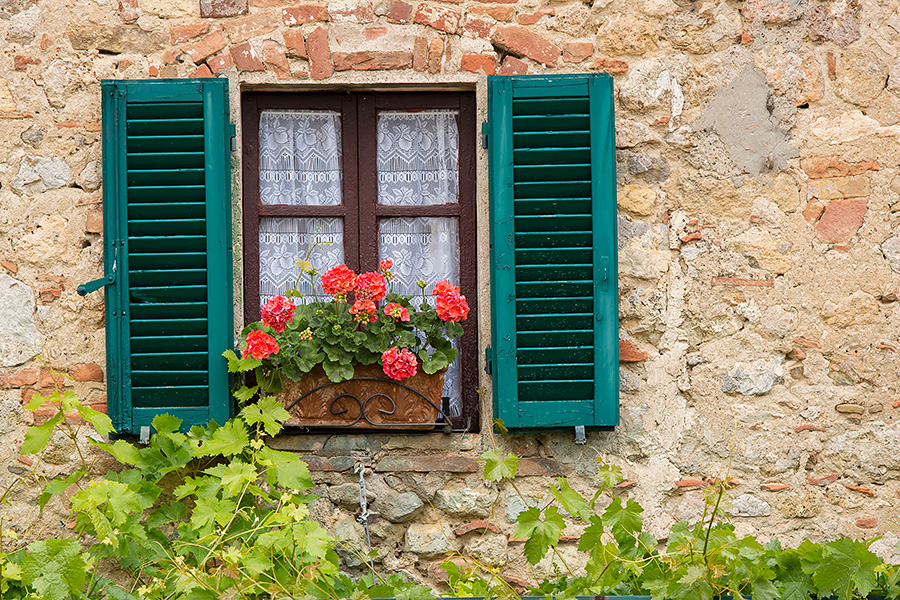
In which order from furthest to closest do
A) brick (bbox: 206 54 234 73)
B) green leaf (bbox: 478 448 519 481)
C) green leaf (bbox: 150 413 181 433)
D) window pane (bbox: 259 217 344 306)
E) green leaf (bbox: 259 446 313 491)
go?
1. window pane (bbox: 259 217 344 306)
2. brick (bbox: 206 54 234 73)
3. green leaf (bbox: 150 413 181 433)
4. green leaf (bbox: 259 446 313 491)
5. green leaf (bbox: 478 448 519 481)

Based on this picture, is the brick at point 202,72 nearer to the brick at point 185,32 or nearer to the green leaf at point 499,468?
the brick at point 185,32

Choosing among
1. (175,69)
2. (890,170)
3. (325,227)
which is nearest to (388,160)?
(325,227)

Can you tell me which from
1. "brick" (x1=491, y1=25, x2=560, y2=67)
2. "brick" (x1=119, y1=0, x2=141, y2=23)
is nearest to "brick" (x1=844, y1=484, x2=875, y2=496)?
"brick" (x1=491, y1=25, x2=560, y2=67)

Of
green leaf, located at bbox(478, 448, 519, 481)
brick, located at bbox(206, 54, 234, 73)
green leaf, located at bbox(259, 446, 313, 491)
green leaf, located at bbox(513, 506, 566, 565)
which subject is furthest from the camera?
brick, located at bbox(206, 54, 234, 73)

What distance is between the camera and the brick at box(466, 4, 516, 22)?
10.9ft

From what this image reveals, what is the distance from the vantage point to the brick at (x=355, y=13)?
3322 mm

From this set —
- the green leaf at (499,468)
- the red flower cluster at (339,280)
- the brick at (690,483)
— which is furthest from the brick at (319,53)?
the brick at (690,483)

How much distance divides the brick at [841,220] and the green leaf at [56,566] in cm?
285

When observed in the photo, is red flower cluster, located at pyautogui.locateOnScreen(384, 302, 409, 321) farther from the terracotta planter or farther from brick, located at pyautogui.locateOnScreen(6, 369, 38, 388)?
brick, located at pyautogui.locateOnScreen(6, 369, 38, 388)

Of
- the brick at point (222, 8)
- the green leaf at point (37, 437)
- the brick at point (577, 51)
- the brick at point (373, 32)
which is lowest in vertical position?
the green leaf at point (37, 437)

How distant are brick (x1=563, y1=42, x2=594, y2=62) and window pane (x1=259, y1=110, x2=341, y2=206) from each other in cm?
94

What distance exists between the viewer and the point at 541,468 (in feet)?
10.7

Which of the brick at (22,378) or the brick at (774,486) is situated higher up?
the brick at (22,378)

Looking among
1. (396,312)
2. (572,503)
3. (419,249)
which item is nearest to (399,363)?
(396,312)
